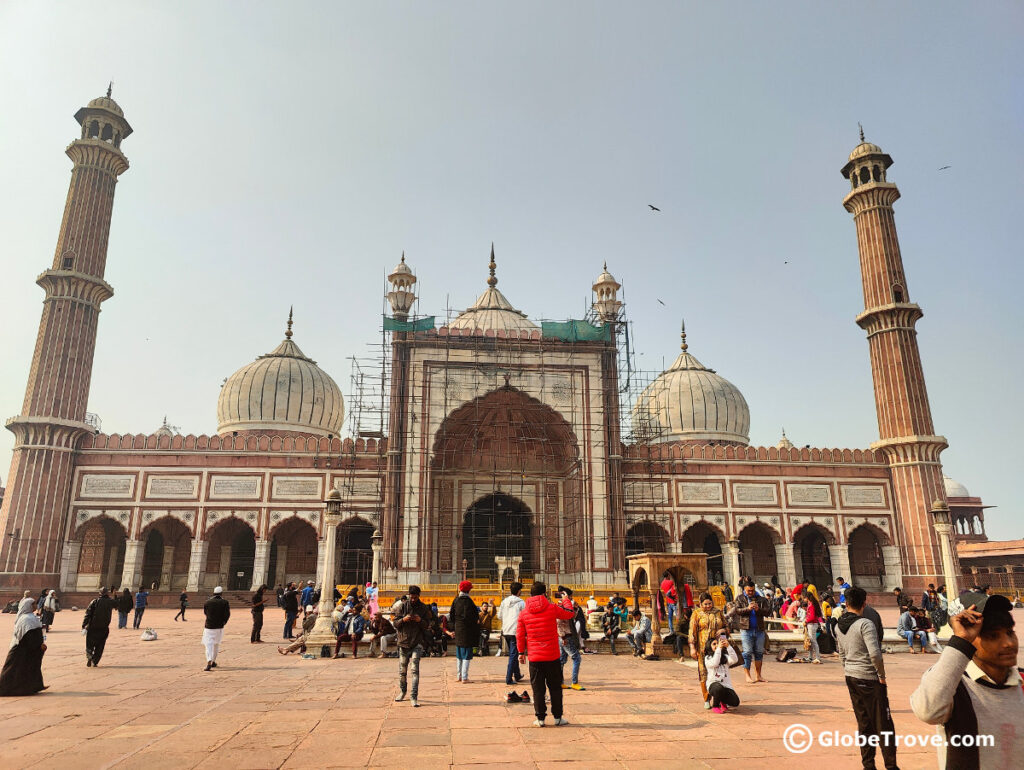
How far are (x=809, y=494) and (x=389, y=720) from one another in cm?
2391

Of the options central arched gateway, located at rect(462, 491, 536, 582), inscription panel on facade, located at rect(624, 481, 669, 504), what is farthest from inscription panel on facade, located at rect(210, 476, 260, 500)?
inscription panel on facade, located at rect(624, 481, 669, 504)

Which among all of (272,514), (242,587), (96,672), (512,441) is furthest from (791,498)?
(96,672)

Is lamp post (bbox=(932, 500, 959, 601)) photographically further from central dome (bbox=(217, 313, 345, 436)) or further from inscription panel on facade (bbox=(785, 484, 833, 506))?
central dome (bbox=(217, 313, 345, 436))

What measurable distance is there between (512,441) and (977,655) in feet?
75.7

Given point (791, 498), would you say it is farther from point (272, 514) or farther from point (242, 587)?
point (242, 587)

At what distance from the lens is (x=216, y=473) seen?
24.2 meters

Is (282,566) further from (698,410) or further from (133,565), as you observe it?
(698,410)

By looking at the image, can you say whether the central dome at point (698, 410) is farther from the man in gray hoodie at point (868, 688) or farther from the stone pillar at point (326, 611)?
the man in gray hoodie at point (868, 688)

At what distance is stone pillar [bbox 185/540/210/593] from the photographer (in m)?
23.2

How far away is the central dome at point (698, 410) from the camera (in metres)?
31.9

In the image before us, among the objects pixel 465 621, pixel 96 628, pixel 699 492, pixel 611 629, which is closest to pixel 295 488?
pixel 699 492

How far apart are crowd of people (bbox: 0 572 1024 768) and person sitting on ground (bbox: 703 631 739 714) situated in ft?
0.04

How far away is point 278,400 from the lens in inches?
1148

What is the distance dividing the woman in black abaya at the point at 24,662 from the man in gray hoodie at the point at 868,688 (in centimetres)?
771
